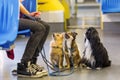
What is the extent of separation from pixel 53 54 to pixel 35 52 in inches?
10.1

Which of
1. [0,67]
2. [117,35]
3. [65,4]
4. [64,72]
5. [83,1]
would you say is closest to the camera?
[64,72]

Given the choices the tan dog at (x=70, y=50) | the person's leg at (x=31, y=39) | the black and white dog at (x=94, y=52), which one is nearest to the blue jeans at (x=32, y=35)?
the person's leg at (x=31, y=39)

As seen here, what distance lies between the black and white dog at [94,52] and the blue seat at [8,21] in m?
1.33

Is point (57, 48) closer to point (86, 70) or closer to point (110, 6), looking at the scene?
point (86, 70)

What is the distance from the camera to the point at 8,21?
100.0 inches

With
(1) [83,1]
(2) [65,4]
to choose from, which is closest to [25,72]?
(2) [65,4]

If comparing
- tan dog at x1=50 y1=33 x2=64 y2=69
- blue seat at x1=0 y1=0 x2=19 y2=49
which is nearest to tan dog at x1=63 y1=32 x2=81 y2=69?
tan dog at x1=50 y1=33 x2=64 y2=69

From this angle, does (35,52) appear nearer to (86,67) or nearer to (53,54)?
(53,54)

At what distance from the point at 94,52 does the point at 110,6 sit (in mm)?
2607

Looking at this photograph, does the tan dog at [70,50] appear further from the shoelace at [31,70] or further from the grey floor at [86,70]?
the shoelace at [31,70]

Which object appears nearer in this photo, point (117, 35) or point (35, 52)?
point (35, 52)

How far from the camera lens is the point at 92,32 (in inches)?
144

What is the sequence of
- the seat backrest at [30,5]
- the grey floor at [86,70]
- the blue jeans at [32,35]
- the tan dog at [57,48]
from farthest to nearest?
the seat backrest at [30,5] < the tan dog at [57,48] < the grey floor at [86,70] < the blue jeans at [32,35]

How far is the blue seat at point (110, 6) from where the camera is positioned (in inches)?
233
